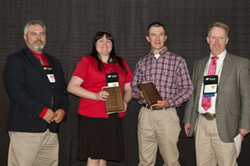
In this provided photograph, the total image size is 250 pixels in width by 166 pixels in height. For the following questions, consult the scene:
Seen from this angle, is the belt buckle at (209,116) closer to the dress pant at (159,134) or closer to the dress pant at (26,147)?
the dress pant at (159,134)

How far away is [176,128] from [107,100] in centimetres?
92

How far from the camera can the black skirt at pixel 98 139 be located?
7.89 feet

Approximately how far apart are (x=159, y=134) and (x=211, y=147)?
1.92 feet

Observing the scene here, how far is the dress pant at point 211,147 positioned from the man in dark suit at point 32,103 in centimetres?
158

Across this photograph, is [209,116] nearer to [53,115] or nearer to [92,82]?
[92,82]

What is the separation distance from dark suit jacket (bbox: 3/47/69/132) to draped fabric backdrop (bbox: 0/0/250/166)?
36.5 inches

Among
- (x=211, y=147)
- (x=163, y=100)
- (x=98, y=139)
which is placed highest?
(x=163, y=100)

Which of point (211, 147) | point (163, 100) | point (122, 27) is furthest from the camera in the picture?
point (122, 27)

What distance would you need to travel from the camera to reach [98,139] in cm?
241

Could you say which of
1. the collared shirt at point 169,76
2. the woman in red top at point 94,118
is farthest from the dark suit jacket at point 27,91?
the collared shirt at point 169,76

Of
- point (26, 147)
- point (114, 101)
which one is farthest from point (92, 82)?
point (26, 147)

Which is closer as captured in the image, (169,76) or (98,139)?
(98,139)

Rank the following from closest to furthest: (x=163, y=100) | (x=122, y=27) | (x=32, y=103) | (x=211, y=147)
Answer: (x=32, y=103) → (x=211, y=147) → (x=163, y=100) → (x=122, y=27)

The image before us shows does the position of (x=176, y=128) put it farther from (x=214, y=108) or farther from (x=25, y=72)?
(x=25, y=72)
